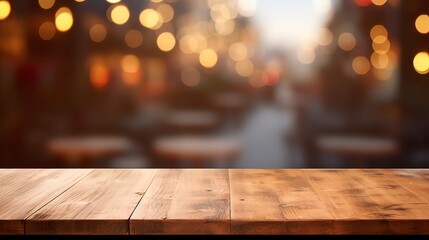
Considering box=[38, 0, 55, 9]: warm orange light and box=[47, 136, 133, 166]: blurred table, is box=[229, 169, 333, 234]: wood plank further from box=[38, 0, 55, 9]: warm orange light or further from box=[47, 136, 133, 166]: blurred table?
box=[38, 0, 55, 9]: warm orange light

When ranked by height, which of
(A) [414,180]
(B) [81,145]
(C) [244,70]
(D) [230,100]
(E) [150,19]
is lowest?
(A) [414,180]

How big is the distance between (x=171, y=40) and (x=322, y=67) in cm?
71

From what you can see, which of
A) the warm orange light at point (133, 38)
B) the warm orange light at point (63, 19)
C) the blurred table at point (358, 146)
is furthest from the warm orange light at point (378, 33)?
the warm orange light at point (63, 19)

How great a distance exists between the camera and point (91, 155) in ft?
8.69

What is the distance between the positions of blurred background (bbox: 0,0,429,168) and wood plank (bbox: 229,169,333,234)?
0.49 meters

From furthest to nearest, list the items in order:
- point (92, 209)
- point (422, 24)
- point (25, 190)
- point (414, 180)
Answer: point (422, 24) < point (414, 180) < point (25, 190) < point (92, 209)

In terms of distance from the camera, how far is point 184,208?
168 centimetres

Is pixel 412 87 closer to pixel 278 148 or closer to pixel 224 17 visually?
pixel 278 148

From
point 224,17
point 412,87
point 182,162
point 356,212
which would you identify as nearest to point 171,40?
point 224,17

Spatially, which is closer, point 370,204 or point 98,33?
point 370,204

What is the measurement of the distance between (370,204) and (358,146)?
93cm

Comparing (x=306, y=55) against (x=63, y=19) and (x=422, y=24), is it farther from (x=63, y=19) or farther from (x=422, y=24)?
(x=63, y=19)

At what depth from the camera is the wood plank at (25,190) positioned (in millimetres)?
1558

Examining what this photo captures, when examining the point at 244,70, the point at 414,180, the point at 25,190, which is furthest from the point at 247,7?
the point at 25,190
